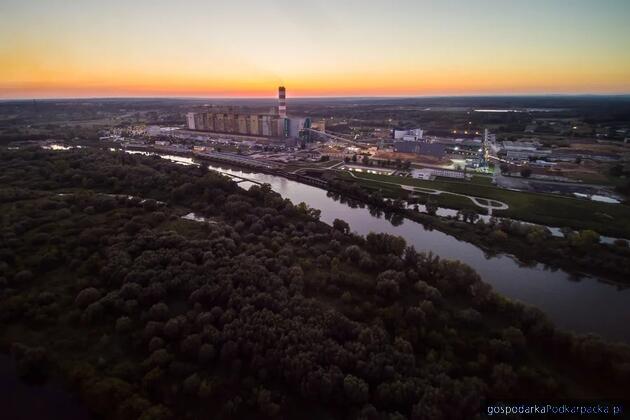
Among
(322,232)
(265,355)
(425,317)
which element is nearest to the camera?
(265,355)

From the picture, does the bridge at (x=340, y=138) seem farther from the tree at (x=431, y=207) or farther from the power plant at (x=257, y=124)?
the tree at (x=431, y=207)

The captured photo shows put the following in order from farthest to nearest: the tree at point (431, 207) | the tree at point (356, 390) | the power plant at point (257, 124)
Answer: the power plant at point (257, 124) < the tree at point (431, 207) < the tree at point (356, 390)

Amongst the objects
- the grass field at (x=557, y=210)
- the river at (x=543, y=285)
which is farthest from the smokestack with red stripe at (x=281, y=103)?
the river at (x=543, y=285)

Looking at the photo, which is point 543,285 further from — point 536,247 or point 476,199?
point 476,199

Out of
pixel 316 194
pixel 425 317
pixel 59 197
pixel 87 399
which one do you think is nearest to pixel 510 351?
pixel 425 317

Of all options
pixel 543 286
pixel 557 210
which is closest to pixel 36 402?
pixel 543 286

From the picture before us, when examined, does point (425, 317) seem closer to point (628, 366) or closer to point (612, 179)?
point (628, 366)
